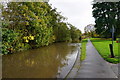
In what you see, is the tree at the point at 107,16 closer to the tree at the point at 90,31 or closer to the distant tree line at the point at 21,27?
the distant tree line at the point at 21,27

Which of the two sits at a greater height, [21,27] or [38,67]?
[21,27]

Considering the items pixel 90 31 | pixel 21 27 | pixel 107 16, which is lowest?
pixel 21 27

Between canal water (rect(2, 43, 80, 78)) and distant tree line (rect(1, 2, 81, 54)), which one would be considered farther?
distant tree line (rect(1, 2, 81, 54))

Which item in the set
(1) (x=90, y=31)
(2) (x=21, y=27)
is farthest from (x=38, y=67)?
(1) (x=90, y=31)

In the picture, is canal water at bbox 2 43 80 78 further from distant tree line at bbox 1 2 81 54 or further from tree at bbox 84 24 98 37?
tree at bbox 84 24 98 37

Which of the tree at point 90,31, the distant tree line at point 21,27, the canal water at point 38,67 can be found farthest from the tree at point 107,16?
the tree at point 90,31

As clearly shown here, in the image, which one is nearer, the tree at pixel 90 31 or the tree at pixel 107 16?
the tree at pixel 107 16

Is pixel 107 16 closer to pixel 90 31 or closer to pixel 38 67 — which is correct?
pixel 38 67

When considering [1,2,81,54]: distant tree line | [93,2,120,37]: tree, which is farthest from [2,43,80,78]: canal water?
[93,2,120,37]: tree

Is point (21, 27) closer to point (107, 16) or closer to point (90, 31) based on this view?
point (107, 16)

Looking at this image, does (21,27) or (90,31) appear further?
(90,31)

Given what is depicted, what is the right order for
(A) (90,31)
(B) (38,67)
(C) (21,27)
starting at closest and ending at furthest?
(B) (38,67)
(C) (21,27)
(A) (90,31)

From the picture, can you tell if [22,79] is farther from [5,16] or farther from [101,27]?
[101,27]

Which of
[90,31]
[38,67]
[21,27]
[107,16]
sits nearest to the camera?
[38,67]
